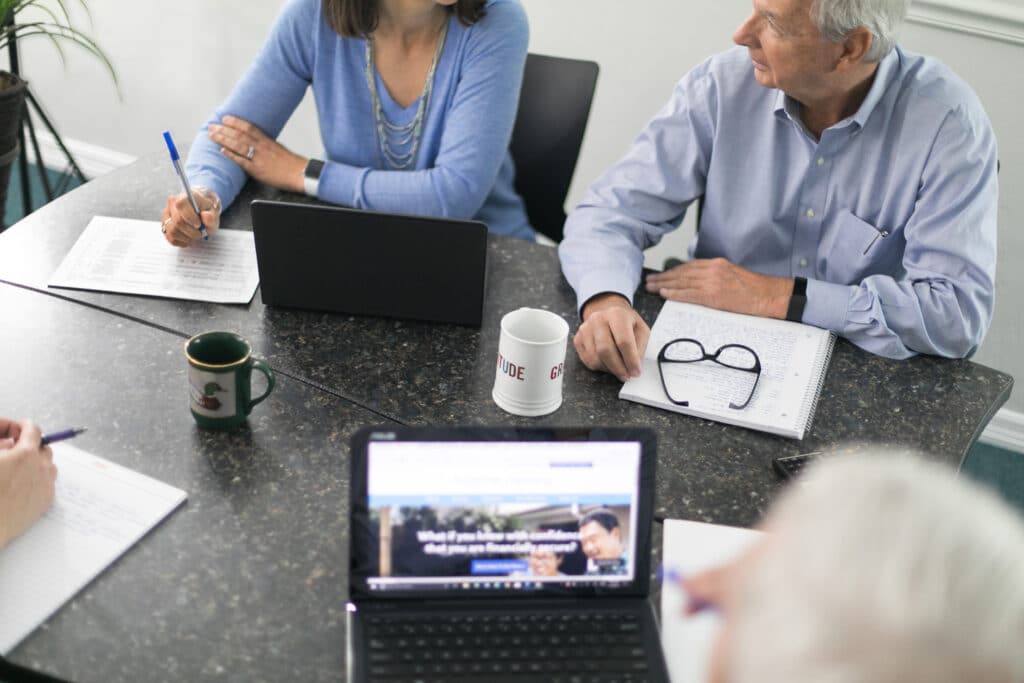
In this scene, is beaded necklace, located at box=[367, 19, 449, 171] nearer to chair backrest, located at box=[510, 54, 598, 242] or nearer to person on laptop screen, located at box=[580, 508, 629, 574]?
chair backrest, located at box=[510, 54, 598, 242]

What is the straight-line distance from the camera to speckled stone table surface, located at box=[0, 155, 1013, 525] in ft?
4.07

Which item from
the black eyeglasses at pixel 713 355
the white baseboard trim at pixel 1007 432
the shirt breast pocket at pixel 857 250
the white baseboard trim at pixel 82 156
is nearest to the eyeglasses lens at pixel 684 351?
the black eyeglasses at pixel 713 355

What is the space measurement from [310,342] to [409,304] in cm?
16

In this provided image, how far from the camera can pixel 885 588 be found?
49 centimetres

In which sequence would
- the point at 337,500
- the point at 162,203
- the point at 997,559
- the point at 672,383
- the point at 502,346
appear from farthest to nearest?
the point at 162,203, the point at 672,383, the point at 502,346, the point at 337,500, the point at 997,559

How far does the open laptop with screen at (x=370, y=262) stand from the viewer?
1.37 meters

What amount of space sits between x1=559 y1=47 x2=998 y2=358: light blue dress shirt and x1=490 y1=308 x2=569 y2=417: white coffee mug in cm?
22

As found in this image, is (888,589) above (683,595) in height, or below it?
above

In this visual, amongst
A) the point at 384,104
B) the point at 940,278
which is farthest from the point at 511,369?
the point at 384,104

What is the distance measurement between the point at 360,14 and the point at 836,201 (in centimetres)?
94

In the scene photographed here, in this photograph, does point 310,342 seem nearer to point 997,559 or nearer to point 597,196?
point 597,196

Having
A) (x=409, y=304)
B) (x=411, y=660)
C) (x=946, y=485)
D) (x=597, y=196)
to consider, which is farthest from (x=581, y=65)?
(x=946, y=485)

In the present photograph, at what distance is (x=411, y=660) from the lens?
0.93 meters

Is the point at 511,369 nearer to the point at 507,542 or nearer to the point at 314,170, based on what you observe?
the point at 507,542
